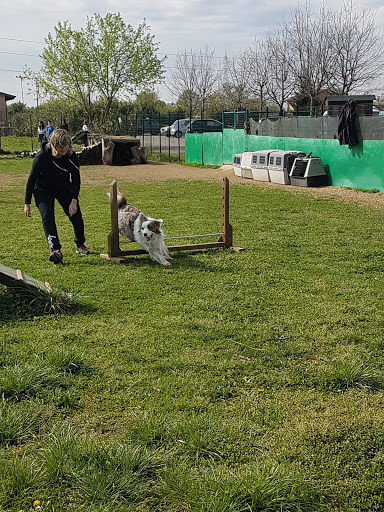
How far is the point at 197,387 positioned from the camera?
12.7 ft

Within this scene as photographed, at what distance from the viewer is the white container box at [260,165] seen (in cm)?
1842

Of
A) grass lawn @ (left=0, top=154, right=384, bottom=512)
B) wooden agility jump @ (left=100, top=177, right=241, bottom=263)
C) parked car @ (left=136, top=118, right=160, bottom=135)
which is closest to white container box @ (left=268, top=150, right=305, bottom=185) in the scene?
wooden agility jump @ (left=100, top=177, right=241, bottom=263)

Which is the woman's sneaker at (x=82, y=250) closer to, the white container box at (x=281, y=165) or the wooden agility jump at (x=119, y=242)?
the wooden agility jump at (x=119, y=242)

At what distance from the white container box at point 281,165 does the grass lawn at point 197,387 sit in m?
10.1

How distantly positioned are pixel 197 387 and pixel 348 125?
44.2ft

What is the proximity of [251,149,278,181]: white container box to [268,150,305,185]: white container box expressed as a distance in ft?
0.73

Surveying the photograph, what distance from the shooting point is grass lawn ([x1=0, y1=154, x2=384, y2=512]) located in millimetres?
2797

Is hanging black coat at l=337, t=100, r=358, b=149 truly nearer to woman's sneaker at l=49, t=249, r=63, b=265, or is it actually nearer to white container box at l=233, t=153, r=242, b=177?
white container box at l=233, t=153, r=242, b=177

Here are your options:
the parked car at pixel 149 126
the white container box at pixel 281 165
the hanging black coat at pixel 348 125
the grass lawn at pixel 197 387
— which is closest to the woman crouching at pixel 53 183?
the grass lawn at pixel 197 387

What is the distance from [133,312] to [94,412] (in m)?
1.91

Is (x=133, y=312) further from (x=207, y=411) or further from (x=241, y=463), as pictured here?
(x=241, y=463)

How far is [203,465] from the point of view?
3006 millimetres

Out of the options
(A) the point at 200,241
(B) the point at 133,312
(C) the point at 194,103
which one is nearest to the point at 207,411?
(B) the point at 133,312

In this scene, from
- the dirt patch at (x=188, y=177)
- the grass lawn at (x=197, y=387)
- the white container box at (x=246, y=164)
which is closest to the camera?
the grass lawn at (x=197, y=387)
